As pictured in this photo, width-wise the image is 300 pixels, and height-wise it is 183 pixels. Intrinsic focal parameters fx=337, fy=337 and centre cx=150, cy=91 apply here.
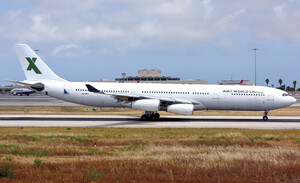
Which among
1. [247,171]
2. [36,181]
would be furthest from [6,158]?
[247,171]

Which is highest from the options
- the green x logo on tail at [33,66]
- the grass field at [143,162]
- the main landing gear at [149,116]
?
the green x logo on tail at [33,66]

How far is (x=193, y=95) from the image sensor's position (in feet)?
116

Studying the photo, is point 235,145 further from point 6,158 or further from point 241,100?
point 241,100

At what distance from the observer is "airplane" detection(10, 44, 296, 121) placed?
3519 cm

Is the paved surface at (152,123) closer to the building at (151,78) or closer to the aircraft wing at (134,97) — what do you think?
the aircraft wing at (134,97)

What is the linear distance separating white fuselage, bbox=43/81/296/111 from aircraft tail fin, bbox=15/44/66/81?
143 cm

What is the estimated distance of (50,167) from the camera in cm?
1239

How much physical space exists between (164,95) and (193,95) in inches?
120

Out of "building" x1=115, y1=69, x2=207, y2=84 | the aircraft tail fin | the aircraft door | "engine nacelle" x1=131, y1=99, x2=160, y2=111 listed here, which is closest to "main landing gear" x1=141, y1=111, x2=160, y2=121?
"engine nacelle" x1=131, y1=99, x2=160, y2=111

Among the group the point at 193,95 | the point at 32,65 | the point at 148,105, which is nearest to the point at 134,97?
the point at 148,105

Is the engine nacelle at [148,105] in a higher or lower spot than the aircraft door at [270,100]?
lower

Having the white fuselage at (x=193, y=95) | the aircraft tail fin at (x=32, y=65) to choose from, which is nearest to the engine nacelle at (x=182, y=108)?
the white fuselage at (x=193, y=95)

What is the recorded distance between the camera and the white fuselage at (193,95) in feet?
116

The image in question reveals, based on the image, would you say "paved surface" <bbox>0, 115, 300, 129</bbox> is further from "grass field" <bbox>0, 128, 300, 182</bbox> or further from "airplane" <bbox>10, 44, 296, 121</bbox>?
"grass field" <bbox>0, 128, 300, 182</bbox>
